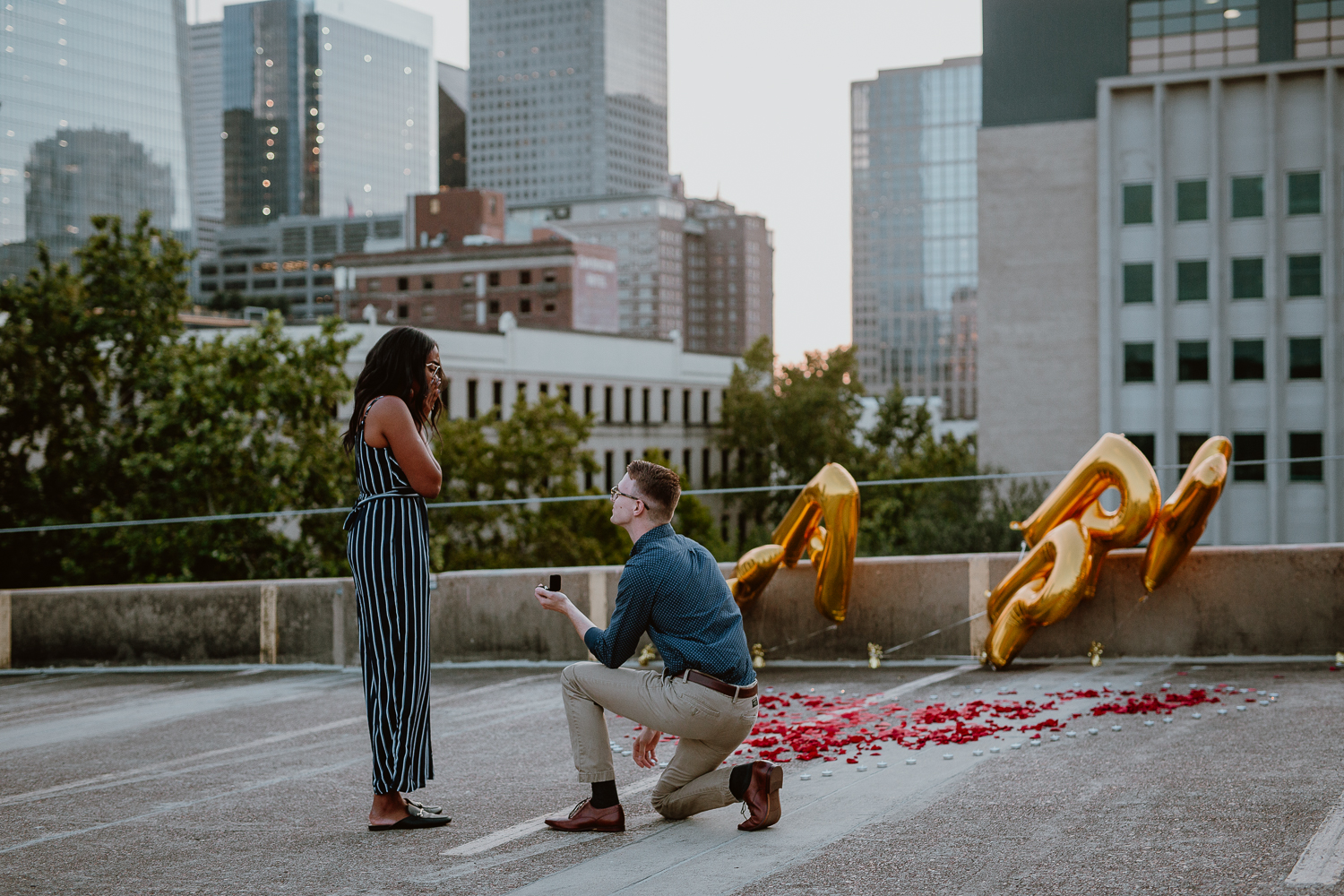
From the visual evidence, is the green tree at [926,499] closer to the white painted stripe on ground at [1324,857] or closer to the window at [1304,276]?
the window at [1304,276]

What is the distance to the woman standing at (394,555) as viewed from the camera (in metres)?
5.44

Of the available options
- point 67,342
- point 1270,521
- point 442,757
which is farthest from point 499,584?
point 1270,521

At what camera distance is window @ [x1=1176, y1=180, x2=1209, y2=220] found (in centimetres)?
6212

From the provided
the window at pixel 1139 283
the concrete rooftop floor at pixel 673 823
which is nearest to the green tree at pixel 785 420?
the window at pixel 1139 283

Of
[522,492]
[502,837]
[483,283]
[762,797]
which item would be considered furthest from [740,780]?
[483,283]

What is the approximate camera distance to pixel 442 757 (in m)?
6.87

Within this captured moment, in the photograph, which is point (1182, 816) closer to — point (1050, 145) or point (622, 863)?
point (622, 863)

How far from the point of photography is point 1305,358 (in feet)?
202

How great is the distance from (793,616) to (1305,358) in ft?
191

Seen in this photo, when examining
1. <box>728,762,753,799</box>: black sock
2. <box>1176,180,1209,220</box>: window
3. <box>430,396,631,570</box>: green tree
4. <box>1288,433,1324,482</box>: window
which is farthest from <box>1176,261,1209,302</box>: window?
<box>728,762,753,799</box>: black sock

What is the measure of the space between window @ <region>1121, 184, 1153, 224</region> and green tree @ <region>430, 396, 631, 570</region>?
25324mm

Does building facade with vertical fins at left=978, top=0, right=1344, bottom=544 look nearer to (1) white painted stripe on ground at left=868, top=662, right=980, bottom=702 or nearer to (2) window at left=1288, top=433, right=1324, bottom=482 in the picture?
(2) window at left=1288, top=433, right=1324, bottom=482

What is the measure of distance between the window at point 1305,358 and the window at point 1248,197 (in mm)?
5693

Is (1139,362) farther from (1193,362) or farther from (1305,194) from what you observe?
(1305,194)
